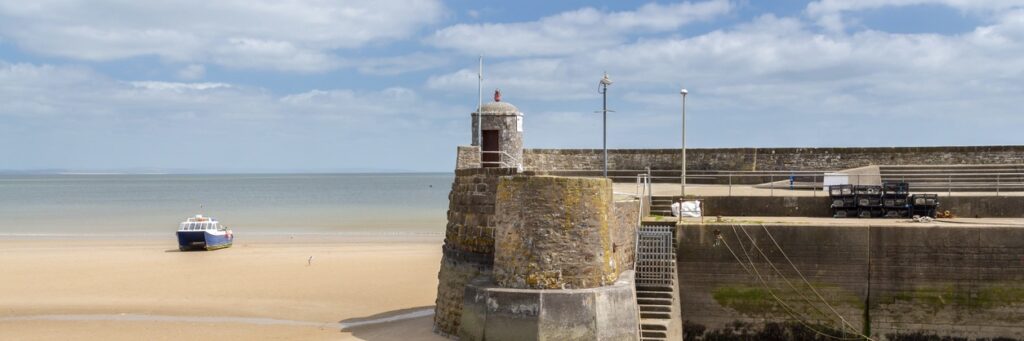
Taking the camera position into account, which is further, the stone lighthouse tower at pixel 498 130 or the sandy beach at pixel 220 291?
the stone lighthouse tower at pixel 498 130

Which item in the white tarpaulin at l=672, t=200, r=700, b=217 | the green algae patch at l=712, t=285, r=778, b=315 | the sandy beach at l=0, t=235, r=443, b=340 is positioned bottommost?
the sandy beach at l=0, t=235, r=443, b=340

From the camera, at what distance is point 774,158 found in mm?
26188

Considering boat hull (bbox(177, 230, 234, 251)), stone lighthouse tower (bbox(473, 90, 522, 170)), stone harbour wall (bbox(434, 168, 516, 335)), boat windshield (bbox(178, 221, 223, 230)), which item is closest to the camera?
stone harbour wall (bbox(434, 168, 516, 335))

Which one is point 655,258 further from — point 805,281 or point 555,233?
point 555,233

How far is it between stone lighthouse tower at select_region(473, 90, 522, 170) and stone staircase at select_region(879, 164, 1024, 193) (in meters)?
9.34

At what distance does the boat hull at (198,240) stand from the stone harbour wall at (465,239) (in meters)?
20.4

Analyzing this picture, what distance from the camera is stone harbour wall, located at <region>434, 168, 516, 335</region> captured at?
15.4m

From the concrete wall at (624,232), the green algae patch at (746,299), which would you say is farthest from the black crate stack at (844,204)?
the concrete wall at (624,232)

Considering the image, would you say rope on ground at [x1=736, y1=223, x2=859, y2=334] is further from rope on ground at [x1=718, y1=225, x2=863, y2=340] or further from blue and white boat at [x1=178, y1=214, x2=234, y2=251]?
blue and white boat at [x1=178, y1=214, x2=234, y2=251]

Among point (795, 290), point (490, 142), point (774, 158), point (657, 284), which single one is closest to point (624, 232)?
point (657, 284)

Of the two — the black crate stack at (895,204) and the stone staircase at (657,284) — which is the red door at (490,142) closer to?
the stone staircase at (657,284)

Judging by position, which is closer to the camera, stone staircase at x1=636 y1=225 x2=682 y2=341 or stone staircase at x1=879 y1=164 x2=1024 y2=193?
stone staircase at x1=636 y1=225 x2=682 y2=341

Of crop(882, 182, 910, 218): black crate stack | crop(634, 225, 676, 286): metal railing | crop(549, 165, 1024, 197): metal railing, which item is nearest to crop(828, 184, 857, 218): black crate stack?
crop(882, 182, 910, 218): black crate stack

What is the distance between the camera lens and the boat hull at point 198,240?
34.7 m
